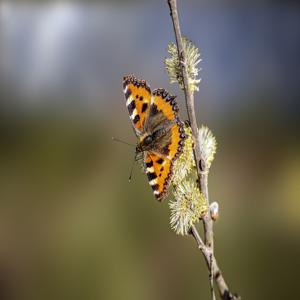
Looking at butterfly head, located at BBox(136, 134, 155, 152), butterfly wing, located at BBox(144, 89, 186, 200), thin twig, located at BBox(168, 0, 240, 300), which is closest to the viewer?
thin twig, located at BBox(168, 0, 240, 300)

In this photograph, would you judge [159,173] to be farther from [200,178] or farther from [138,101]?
[138,101]

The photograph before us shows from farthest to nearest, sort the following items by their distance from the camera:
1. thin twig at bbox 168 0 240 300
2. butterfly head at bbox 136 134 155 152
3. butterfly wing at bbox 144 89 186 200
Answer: butterfly head at bbox 136 134 155 152
butterfly wing at bbox 144 89 186 200
thin twig at bbox 168 0 240 300

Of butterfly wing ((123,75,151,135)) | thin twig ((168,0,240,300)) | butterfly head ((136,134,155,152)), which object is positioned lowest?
thin twig ((168,0,240,300))

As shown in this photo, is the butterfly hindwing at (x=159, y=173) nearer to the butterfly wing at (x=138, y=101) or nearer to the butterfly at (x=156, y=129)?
the butterfly at (x=156, y=129)

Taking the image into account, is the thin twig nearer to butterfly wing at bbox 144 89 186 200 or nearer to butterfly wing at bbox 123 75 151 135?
butterfly wing at bbox 144 89 186 200

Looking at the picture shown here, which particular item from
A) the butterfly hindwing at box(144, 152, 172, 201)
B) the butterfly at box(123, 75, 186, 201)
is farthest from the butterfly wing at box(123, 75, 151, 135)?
the butterfly hindwing at box(144, 152, 172, 201)

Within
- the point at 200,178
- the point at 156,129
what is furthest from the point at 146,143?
the point at 200,178

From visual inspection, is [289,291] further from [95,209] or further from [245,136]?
[95,209]
